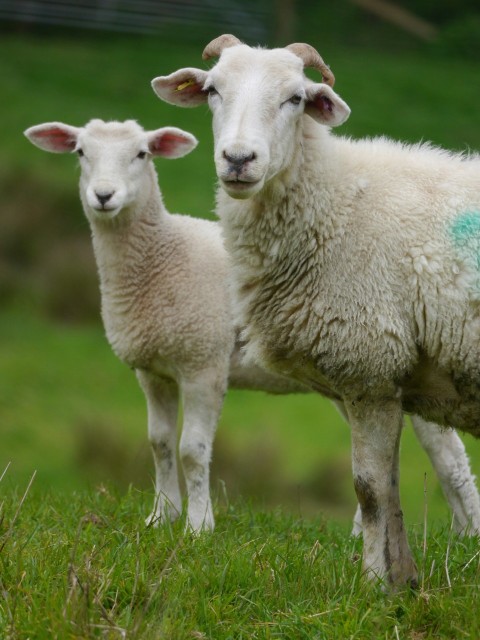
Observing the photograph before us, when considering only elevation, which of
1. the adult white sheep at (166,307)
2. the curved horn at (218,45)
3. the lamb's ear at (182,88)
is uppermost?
the curved horn at (218,45)

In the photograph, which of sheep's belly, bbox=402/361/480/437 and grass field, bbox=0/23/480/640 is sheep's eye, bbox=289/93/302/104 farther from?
sheep's belly, bbox=402/361/480/437

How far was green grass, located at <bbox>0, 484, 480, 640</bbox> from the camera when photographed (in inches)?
165

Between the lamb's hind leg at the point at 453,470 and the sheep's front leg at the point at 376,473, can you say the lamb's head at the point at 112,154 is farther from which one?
the sheep's front leg at the point at 376,473

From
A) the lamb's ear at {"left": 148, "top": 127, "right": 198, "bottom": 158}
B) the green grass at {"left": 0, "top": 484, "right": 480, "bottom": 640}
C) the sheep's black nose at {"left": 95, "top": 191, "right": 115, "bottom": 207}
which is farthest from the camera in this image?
the lamb's ear at {"left": 148, "top": 127, "right": 198, "bottom": 158}

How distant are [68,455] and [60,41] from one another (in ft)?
52.1

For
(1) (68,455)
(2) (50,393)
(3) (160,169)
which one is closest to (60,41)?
(3) (160,169)

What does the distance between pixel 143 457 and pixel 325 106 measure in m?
7.00

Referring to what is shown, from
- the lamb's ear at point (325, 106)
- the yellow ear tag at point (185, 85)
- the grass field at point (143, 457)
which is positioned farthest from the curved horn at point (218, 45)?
the grass field at point (143, 457)

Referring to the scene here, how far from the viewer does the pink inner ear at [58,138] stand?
7.27 metres

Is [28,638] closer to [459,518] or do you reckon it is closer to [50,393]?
[459,518]

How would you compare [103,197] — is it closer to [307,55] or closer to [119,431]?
[307,55]

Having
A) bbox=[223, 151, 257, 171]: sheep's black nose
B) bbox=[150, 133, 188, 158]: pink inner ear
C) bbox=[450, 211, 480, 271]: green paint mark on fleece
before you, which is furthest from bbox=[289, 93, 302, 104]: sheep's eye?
bbox=[150, 133, 188, 158]: pink inner ear

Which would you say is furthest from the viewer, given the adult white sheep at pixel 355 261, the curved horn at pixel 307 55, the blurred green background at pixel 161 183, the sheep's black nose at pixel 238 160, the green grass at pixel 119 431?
the blurred green background at pixel 161 183

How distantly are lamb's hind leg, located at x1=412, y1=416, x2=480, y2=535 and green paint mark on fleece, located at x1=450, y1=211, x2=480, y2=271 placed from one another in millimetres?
2035
